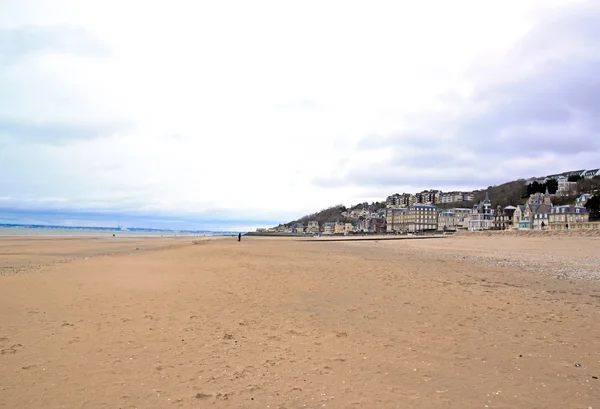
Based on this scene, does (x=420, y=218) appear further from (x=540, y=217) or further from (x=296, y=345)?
(x=296, y=345)

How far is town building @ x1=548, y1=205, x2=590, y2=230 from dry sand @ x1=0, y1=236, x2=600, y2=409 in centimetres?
10443

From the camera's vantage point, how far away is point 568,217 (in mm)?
101812

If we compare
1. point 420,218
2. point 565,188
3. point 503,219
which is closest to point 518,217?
point 503,219

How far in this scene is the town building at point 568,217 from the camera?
100 m

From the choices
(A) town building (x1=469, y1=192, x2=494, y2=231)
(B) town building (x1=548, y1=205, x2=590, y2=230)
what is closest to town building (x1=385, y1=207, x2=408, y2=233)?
(A) town building (x1=469, y1=192, x2=494, y2=231)

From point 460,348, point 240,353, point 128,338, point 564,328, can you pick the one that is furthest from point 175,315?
point 564,328

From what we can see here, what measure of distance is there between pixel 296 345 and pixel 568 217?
116831 mm

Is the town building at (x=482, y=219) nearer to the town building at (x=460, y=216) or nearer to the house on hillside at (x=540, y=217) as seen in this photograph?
the house on hillside at (x=540, y=217)

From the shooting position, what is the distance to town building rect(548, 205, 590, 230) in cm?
10000

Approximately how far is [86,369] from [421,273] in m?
14.1

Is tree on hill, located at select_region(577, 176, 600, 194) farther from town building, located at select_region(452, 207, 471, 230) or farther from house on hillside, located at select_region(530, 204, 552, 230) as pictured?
town building, located at select_region(452, 207, 471, 230)

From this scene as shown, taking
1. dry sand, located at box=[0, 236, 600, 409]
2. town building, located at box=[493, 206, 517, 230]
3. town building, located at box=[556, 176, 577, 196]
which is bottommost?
dry sand, located at box=[0, 236, 600, 409]

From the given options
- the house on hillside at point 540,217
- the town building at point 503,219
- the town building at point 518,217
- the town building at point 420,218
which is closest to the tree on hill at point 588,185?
the town building at point 503,219

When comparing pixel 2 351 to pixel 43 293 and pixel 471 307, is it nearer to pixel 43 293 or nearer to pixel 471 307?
pixel 43 293
